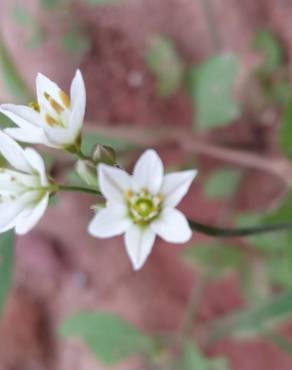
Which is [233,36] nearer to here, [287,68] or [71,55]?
A: [287,68]

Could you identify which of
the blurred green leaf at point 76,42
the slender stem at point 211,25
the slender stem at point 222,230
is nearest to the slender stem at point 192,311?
the slender stem at point 211,25

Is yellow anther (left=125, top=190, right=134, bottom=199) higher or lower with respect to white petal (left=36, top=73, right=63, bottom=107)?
lower

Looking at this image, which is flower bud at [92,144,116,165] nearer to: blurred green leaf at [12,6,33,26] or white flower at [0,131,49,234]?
white flower at [0,131,49,234]

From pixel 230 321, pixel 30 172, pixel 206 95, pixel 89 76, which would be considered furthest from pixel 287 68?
pixel 30 172

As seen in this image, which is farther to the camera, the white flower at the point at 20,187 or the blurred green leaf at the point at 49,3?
the blurred green leaf at the point at 49,3

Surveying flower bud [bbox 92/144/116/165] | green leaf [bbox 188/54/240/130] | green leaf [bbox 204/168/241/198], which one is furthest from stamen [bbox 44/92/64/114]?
green leaf [bbox 204/168/241/198]

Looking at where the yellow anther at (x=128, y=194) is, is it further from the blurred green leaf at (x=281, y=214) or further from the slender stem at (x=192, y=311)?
the slender stem at (x=192, y=311)

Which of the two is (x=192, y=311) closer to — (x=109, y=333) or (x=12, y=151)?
(x=109, y=333)
